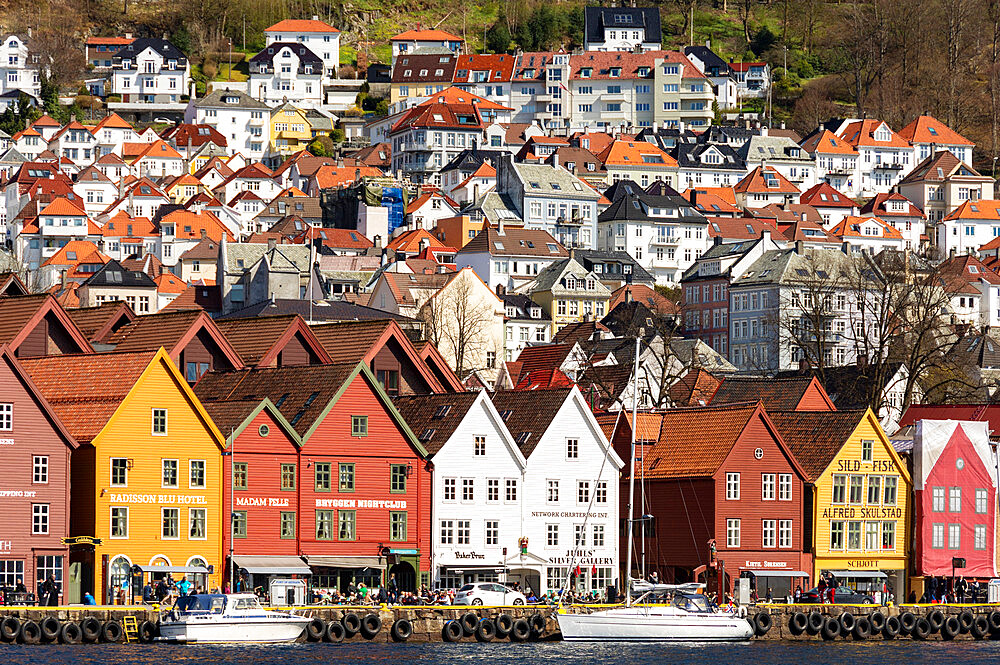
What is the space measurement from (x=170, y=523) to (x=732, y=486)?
23811 millimetres

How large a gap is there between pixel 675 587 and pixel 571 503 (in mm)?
10478

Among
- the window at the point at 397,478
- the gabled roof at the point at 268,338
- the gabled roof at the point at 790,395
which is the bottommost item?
the window at the point at 397,478

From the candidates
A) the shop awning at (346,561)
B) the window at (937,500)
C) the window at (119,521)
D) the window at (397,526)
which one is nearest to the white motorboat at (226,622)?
the window at (119,521)

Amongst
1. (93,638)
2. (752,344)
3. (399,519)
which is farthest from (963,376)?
(93,638)

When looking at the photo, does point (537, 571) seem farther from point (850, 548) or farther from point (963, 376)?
point (963, 376)

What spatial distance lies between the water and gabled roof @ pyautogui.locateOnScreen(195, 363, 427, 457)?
37.8 ft

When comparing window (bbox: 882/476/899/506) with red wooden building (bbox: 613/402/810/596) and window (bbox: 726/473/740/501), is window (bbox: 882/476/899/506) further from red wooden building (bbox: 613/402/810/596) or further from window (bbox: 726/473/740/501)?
window (bbox: 726/473/740/501)

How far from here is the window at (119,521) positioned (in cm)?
6831

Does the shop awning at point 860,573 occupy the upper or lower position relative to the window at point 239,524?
lower

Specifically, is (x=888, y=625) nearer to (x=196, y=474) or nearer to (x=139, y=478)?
(x=196, y=474)

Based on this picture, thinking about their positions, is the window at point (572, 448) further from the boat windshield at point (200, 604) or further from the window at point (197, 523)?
the boat windshield at point (200, 604)

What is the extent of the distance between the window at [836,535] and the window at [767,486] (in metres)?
3.33

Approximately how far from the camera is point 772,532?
82750 mm

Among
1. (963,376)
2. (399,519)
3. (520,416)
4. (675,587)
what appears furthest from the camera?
(963,376)
